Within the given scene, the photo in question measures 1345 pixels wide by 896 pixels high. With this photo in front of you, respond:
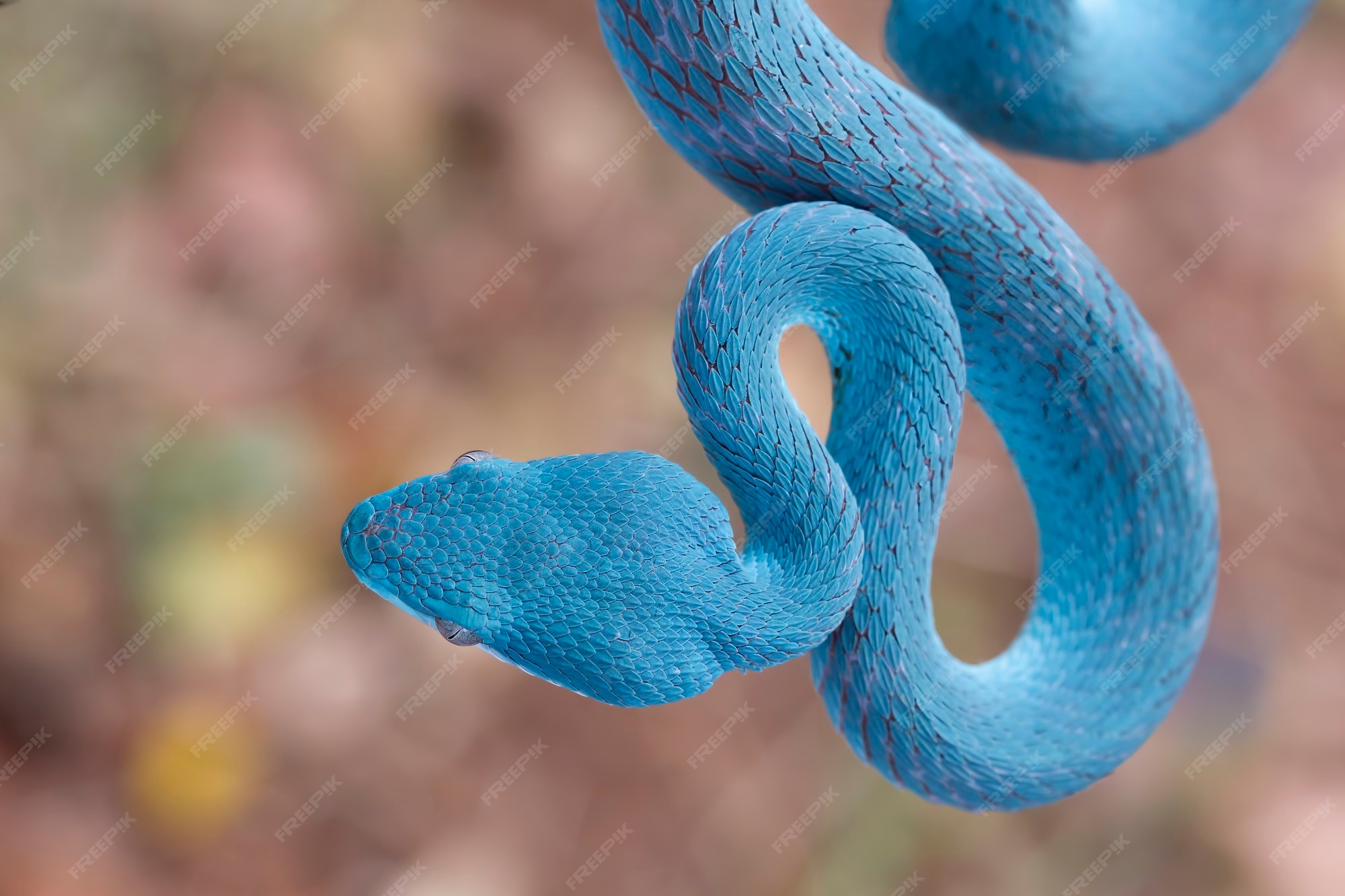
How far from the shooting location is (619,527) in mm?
1008

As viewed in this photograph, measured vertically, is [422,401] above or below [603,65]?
below

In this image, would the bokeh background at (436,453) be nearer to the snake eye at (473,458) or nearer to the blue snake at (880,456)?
the blue snake at (880,456)

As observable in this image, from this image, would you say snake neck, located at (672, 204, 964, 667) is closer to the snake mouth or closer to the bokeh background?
the snake mouth

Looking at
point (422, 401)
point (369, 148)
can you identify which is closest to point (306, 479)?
point (422, 401)

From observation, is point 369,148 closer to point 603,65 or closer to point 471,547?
point 603,65

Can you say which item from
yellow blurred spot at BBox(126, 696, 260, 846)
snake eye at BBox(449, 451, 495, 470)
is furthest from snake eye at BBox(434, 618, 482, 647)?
yellow blurred spot at BBox(126, 696, 260, 846)

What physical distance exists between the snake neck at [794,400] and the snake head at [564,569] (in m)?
0.06

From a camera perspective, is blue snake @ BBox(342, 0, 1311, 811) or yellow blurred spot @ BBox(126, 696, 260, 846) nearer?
blue snake @ BBox(342, 0, 1311, 811)

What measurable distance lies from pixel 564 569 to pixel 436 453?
8.20 ft

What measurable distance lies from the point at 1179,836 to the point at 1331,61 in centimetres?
294

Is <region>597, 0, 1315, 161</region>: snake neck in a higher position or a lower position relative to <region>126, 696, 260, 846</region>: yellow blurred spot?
higher

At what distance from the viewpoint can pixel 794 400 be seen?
1.08 meters

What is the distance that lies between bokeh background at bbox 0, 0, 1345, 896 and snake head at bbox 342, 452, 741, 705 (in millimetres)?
2112

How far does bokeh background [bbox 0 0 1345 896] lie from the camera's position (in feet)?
10.4
